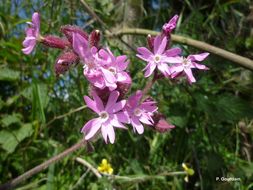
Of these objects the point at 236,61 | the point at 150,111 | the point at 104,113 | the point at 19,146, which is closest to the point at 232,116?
the point at 236,61

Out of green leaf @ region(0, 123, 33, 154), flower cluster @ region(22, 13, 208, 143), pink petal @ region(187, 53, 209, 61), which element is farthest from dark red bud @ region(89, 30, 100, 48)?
green leaf @ region(0, 123, 33, 154)

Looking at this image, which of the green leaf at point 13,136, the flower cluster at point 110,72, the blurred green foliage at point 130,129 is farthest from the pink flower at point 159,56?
the green leaf at point 13,136

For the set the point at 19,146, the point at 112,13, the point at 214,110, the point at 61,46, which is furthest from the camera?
the point at 112,13

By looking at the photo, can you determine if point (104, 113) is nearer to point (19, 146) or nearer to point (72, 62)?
point (72, 62)

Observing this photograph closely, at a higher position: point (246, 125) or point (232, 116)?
point (232, 116)

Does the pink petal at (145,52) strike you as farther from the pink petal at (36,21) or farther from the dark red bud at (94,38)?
the pink petal at (36,21)

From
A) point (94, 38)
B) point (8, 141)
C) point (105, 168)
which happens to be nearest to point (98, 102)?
point (94, 38)

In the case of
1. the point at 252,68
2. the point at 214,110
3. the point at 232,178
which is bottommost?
the point at 232,178

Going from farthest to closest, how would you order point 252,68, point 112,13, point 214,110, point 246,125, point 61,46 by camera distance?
1. point 112,13
2. point 246,125
3. point 214,110
4. point 252,68
5. point 61,46
